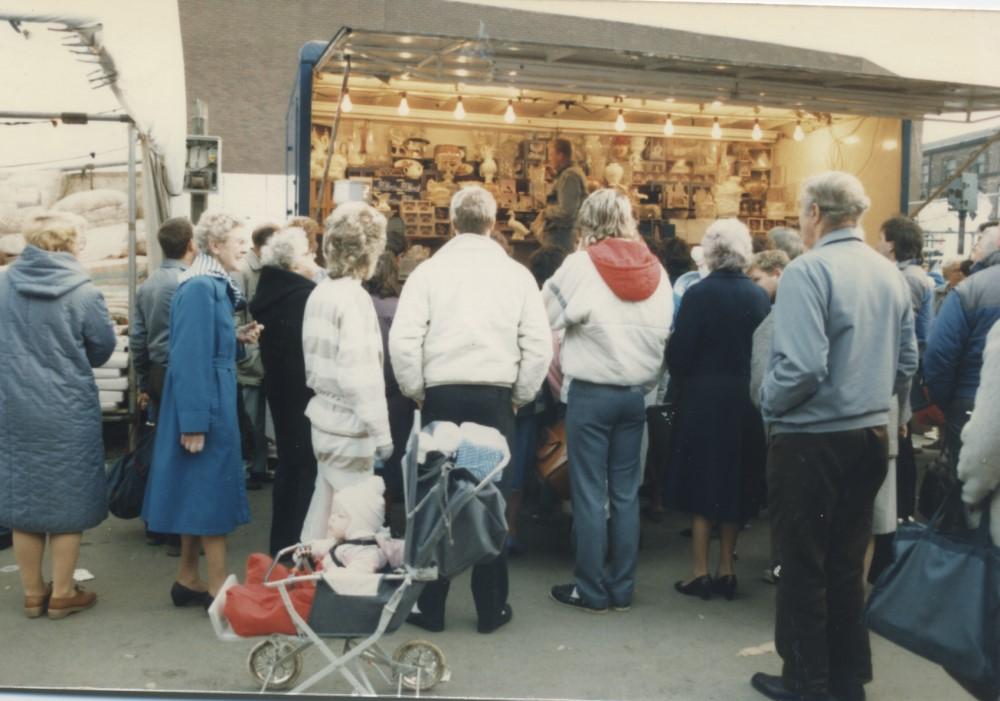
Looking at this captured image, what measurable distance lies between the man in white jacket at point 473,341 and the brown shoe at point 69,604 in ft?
5.08

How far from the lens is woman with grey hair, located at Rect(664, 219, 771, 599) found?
5039mm

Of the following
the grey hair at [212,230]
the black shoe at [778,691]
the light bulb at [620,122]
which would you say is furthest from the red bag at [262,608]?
the light bulb at [620,122]

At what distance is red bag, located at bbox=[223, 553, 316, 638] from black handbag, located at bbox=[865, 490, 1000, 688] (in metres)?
2.00

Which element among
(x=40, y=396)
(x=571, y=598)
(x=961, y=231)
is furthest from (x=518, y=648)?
(x=961, y=231)

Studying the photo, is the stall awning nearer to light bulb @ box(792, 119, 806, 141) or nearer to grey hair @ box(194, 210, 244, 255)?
grey hair @ box(194, 210, 244, 255)

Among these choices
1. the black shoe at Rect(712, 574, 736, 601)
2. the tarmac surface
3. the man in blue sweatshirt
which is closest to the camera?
the man in blue sweatshirt

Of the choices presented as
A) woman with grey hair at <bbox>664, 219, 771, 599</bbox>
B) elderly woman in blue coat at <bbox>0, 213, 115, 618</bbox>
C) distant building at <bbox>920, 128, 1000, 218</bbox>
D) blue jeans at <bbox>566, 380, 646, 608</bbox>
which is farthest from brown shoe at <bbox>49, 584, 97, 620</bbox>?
distant building at <bbox>920, 128, 1000, 218</bbox>

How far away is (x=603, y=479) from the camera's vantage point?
16.4ft

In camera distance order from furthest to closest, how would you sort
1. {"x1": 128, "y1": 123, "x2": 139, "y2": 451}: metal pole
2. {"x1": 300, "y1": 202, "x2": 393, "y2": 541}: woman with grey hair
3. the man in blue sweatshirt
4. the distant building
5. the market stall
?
1. the distant building
2. the market stall
3. {"x1": 128, "y1": 123, "x2": 139, "y2": 451}: metal pole
4. {"x1": 300, "y1": 202, "x2": 393, "y2": 541}: woman with grey hair
5. the man in blue sweatshirt

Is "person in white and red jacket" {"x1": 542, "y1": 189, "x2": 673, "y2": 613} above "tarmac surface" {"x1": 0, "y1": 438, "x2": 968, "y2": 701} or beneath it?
above

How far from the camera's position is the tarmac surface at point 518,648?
167 inches

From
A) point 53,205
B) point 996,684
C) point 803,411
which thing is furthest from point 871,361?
point 53,205

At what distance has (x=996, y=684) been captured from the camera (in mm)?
3623

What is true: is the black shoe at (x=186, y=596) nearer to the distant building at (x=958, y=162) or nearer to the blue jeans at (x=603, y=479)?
the blue jeans at (x=603, y=479)
